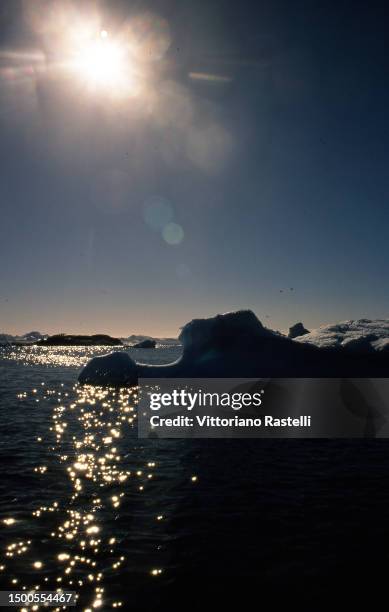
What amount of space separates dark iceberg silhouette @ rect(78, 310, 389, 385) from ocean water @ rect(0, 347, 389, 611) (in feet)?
34.9

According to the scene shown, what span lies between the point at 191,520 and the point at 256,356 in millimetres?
18747

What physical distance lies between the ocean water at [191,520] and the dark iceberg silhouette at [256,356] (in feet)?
34.9

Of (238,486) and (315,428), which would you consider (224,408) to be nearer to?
(315,428)

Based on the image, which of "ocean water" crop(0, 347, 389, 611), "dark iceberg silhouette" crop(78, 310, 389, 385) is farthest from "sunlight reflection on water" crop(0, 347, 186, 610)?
"dark iceberg silhouette" crop(78, 310, 389, 385)

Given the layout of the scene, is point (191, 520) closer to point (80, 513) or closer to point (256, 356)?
point (80, 513)

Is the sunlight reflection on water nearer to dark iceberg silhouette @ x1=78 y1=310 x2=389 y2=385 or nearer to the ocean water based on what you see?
the ocean water

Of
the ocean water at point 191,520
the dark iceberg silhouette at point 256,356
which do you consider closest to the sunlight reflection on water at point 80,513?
the ocean water at point 191,520

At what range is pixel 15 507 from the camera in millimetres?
9266

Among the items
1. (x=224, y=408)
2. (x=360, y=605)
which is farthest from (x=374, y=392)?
(x=360, y=605)

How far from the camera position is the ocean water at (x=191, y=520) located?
642cm

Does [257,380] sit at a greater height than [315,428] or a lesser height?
greater

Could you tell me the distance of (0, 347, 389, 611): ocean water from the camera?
6.42 meters

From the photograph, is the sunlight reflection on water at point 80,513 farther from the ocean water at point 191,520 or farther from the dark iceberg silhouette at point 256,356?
the dark iceberg silhouette at point 256,356

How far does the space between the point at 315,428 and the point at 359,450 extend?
4598 millimetres
